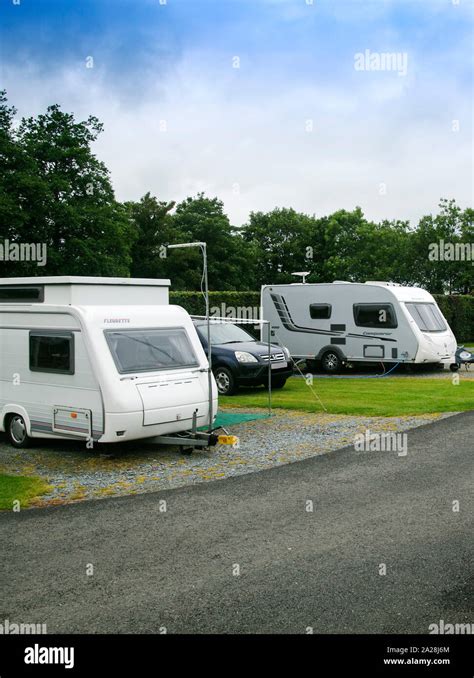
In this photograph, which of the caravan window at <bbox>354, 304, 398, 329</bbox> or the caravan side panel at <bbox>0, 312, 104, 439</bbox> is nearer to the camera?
the caravan side panel at <bbox>0, 312, 104, 439</bbox>

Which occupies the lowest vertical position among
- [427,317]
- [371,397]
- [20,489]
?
[20,489]

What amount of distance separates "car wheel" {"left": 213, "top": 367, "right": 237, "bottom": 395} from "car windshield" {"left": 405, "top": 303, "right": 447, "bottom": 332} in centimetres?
683

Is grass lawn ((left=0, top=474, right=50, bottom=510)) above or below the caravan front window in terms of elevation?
below

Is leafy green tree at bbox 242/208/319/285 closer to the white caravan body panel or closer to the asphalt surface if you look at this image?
the white caravan body panel

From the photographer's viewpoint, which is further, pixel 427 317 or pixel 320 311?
pixel 320 311

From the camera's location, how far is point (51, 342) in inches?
413

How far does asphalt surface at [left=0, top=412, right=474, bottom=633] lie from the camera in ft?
16.6

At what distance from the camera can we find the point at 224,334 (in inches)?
715

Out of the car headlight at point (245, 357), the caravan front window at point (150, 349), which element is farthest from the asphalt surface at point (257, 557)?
the car headlight at point (245, 357)

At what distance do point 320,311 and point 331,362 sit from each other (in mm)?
1590

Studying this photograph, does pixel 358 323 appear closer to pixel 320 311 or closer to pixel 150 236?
pixel 320 311

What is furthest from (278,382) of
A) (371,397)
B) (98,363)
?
(98,363)

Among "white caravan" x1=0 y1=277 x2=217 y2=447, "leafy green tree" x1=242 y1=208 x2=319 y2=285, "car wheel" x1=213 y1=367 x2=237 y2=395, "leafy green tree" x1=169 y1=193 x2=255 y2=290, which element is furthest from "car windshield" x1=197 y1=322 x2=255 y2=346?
"leafy green tree" x1=242 y1=208 x2=319 y2=285
